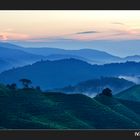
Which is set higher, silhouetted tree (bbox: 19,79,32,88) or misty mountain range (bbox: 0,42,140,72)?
misty mountain range (bbox: 0,42,140,72)

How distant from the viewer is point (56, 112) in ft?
130

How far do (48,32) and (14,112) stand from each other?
448 mm

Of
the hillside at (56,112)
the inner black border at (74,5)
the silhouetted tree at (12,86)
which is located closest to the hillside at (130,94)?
the hillside at (56,112)

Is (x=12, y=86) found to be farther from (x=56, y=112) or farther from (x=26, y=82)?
(x=56, y=112)

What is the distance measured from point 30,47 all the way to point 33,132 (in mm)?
455

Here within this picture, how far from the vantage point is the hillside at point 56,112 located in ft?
130

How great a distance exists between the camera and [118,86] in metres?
39.7

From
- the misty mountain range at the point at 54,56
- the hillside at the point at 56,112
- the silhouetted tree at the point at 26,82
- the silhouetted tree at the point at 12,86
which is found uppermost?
the misty mountain range at the point at 54,56

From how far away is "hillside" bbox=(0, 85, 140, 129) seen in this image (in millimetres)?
39594

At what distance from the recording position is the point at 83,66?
130ft

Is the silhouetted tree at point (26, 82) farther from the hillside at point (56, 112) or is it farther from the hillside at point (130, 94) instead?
the hillside at point (130, 94)

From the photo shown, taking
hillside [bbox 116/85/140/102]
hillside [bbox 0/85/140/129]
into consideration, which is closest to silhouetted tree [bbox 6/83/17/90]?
hillside [bbox 0/85/140/129]

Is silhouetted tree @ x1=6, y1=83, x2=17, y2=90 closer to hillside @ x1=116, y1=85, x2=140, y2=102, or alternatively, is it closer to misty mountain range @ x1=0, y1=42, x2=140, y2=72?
→ misty mountain range @ x1=0, y1=42, x2=140, y2=72

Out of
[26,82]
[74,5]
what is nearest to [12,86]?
[26,82]
